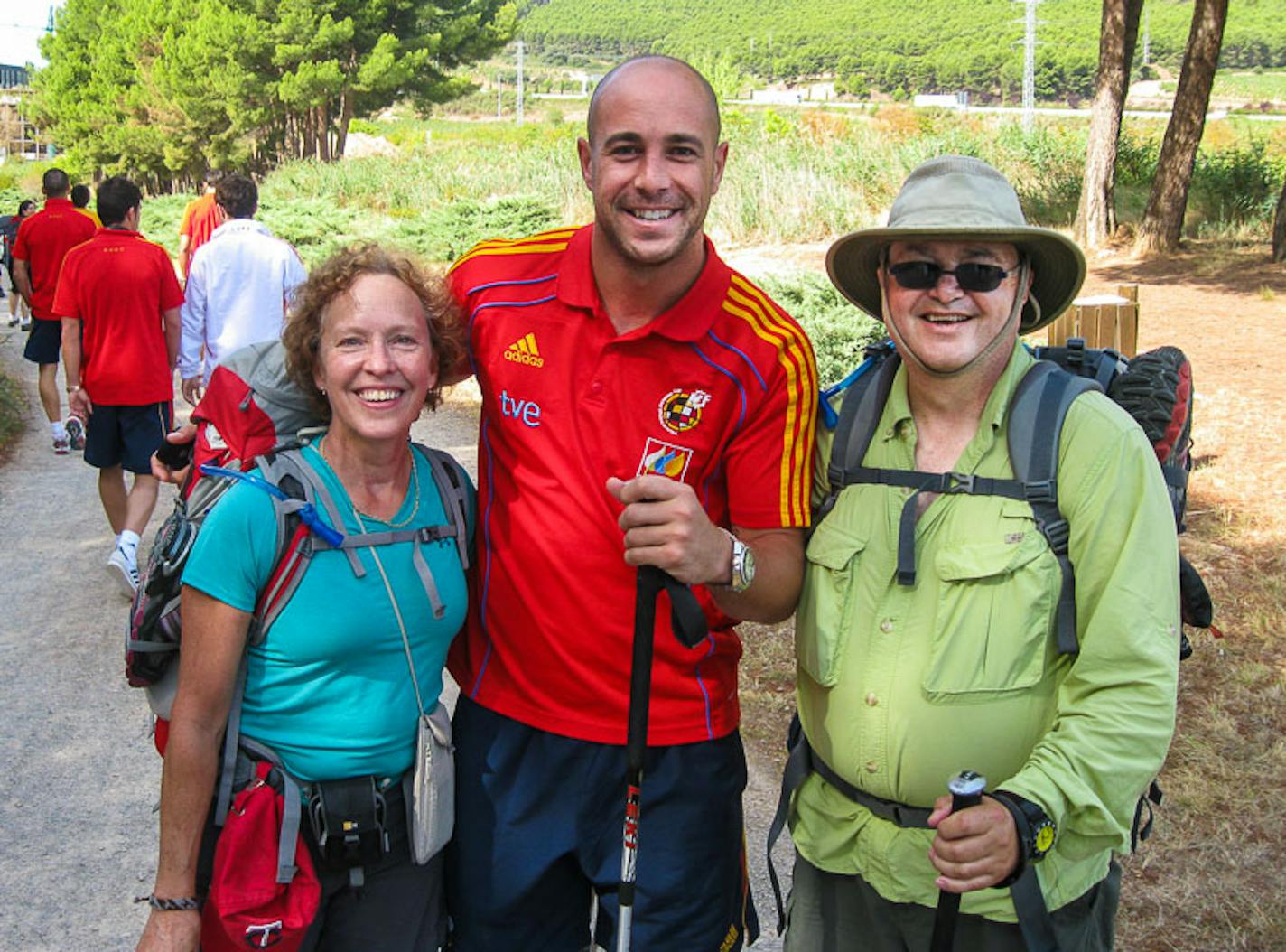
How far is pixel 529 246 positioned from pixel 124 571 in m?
4.38

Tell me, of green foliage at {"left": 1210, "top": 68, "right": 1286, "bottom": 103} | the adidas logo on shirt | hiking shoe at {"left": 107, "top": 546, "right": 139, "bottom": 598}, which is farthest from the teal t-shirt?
green foliage at {"left": 1210, "top": 68, "right": 1286, "bottom": 103}

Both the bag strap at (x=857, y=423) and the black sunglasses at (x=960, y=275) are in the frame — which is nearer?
the black sunglasses at (x=960, y=275)

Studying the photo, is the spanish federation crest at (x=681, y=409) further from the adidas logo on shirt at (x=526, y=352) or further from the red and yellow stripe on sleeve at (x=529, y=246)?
the red and yellow stripe on sleeve at (x=529, y=246)

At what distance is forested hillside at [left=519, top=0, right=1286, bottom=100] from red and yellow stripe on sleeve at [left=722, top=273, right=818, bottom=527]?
393 feet

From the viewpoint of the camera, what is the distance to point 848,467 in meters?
2.43

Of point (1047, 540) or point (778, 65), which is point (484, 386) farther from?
point (778, 65)

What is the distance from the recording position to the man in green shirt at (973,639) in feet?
6.73

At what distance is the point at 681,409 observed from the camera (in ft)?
8.52

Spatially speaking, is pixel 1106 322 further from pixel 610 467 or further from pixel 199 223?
pixel 199 223

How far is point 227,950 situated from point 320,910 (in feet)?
0.62

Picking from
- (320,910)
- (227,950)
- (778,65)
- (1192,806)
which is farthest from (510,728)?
(778,65)

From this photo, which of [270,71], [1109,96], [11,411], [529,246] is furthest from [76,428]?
[270,71]

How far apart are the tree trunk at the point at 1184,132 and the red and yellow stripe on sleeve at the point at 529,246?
13078 mm

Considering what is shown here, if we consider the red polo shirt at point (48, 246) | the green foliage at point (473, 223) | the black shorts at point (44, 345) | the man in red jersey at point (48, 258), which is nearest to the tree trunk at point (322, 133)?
the green foliage at point (473, 223)
